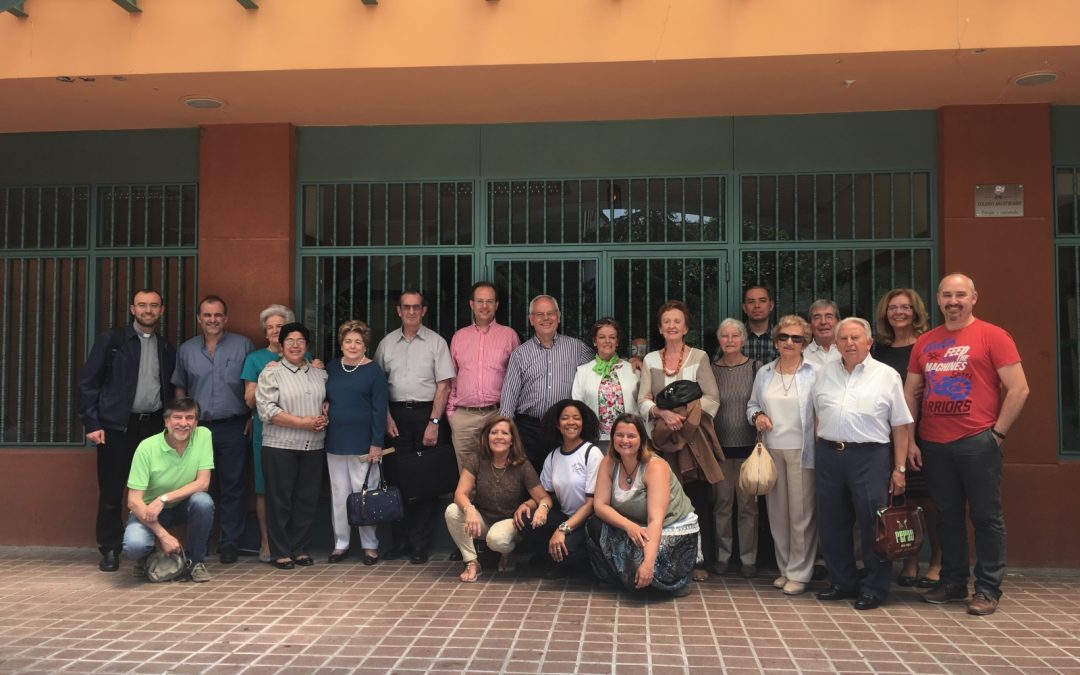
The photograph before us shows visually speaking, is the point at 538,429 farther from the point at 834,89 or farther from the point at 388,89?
the point at 834,89

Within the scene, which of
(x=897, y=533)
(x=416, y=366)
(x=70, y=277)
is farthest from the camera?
(x=70, y=277)

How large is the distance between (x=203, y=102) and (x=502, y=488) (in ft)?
11.5

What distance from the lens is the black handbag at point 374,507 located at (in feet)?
19.1

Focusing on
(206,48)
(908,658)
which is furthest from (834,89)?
(206,48)

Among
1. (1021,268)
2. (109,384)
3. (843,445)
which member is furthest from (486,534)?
(1021,268)

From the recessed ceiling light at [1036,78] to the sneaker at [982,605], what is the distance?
129 inches

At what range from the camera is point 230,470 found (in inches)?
242

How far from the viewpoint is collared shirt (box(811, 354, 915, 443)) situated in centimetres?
489

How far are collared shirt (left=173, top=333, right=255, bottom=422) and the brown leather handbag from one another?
4211 mm

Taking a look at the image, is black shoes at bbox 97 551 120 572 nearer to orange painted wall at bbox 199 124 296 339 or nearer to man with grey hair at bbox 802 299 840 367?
orange painted wall at bbox 199 124 296 339

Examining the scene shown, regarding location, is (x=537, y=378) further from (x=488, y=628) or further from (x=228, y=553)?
(x=228, y=553)

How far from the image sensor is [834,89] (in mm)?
6004

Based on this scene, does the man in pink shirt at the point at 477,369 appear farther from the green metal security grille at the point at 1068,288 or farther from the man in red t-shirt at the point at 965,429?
the green metal security grille at the point at 1068,288

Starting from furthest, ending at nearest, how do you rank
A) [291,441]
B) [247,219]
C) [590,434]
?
[247,219] < [291,441] < [590,434]
